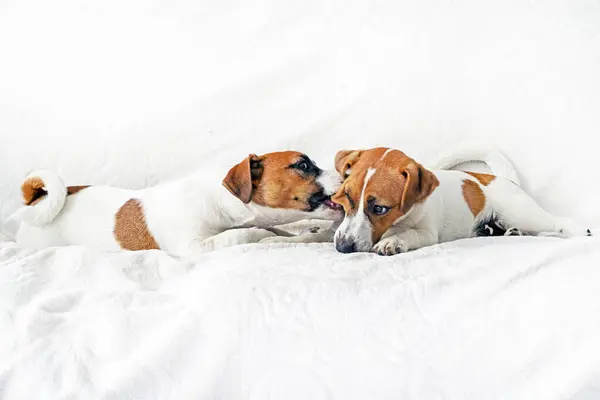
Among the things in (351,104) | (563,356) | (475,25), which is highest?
(475,25)

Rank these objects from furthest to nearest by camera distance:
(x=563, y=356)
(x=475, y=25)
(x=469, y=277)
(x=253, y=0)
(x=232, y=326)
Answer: (x=253, y=0)
(x=475, y=25)
(x=469, y=277)
(x=232, y=326)
(x=563, y=356)

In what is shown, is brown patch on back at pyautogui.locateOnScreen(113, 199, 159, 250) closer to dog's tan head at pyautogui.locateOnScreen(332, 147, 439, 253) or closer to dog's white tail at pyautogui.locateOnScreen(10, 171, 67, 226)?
dog's white tail at pyautogui.locateOnScreen(10, 171, 67, 226)

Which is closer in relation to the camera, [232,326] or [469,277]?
[232,326]

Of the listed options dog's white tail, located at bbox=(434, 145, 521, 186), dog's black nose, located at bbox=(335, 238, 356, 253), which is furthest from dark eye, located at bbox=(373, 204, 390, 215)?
dog's white tail, located at bbox=(434, 145, 521, 186)

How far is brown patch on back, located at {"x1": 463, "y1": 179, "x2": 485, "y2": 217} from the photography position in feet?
5.61

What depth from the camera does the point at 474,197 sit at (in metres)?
1.72

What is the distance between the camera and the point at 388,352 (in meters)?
1.03

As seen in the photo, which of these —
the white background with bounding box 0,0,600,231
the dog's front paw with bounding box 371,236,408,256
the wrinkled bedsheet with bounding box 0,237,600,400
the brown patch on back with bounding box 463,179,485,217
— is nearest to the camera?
the wrinkled bedsheet with bounding box 0,237,600,400

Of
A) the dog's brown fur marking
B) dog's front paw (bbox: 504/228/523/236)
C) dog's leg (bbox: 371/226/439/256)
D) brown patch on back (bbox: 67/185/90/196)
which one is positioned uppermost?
the dog's brown fur marking

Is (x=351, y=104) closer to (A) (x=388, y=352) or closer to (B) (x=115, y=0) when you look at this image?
(B) (x=115, y=0)

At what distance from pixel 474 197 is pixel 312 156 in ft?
1.85

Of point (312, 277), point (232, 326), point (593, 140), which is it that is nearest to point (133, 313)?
point (232, 326)

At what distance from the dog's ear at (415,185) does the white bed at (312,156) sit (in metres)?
0.15

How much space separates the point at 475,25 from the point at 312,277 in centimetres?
124
